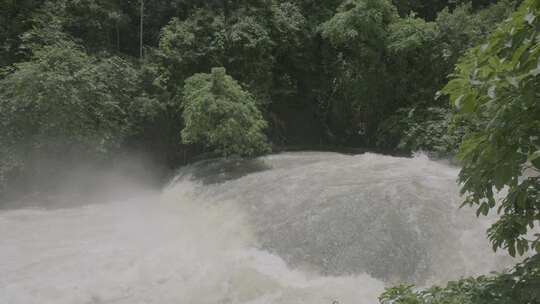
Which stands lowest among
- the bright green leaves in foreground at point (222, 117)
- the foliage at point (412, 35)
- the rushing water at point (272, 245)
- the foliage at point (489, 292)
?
the rushing water at point (272, 245)

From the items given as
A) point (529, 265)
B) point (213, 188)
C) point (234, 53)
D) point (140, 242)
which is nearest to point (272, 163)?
point (213, 188)

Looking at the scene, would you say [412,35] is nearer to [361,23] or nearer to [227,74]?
[361,23]

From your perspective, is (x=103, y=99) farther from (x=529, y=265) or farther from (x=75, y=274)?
(x=529, y=265)

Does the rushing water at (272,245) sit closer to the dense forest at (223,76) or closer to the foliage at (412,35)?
the dense forest at (223,76)

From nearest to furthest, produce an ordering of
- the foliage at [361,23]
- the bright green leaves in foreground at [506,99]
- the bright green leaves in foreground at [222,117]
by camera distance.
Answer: the bright green leaves in foreground at [506,99] → the bright green leaves in foreground at [222,117] → the foliage at [361,23]

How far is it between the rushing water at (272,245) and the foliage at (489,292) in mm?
2558

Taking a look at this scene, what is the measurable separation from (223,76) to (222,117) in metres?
0.96

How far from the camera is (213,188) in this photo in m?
10.4

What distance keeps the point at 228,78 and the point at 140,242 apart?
15.5 ft

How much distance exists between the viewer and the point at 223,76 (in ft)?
37.6

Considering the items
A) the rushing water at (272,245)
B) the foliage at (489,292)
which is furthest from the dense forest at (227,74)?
the foliage at (489,292)

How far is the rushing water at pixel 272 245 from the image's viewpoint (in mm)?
6074

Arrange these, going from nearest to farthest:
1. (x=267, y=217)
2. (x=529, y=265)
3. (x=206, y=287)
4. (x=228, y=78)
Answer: (x=529, y=265) < (x=206, y=287) < (x=267, y=217) < (x=228, y=78)

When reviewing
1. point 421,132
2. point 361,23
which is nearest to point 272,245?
point 421,132
